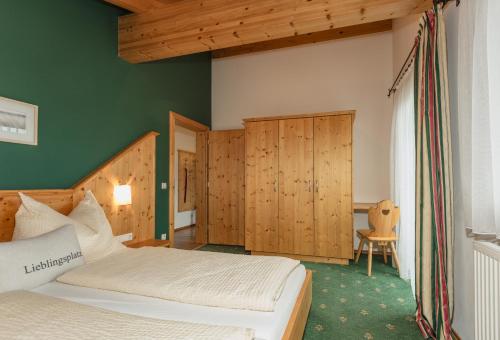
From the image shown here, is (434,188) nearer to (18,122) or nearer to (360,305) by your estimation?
(360,305)

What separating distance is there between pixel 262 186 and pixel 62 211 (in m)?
2.54

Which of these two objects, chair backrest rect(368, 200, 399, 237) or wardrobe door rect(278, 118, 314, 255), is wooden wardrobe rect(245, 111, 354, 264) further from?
chair backrest rect(368, 200, 399, 237)

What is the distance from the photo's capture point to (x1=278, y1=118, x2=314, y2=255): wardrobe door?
12.6ft

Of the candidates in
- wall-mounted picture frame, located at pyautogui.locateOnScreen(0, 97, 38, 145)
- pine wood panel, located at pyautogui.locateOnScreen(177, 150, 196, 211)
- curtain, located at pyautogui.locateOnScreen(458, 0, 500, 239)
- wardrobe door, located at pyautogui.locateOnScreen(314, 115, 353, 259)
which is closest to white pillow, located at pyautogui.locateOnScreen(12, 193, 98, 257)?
wall-mounted picture frame, located at pyautogui.locateOnScreen(0, 97, 38, 145)

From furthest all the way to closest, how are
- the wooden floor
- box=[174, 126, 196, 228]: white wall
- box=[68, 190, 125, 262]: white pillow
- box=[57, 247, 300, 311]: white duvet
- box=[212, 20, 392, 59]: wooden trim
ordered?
box=[174, 126, 196, 228]: white wall → the wooden floor → box=[212, 20, 392, 59]: wooden trim → box=[68, 190, 125, 262]: white pillow → box=[57, 247, 300, 311]: white duvet

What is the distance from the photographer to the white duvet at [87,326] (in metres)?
1.03

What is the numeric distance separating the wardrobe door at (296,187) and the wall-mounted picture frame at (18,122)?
288 centimetres

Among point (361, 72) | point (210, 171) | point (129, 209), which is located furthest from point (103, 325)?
point (361, 72)

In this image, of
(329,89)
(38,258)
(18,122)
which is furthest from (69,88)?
(329,89)

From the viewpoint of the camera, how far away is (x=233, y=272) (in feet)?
5.88

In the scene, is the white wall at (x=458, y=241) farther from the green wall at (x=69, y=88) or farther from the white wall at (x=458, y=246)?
the green wall at (x=69, y=88)

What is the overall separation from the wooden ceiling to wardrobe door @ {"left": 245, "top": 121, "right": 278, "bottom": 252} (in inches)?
61.2

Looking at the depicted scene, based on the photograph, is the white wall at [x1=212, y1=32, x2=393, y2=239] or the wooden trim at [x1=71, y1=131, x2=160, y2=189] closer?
the wooden trim at [x1=71, y1=131, x2=160, y2=189]

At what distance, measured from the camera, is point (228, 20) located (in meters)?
2.60
